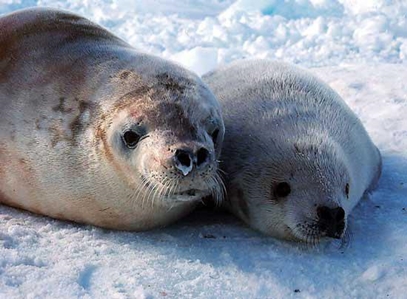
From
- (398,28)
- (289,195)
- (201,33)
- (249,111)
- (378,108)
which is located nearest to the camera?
(289,195)

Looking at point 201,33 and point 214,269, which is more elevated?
point 214,269

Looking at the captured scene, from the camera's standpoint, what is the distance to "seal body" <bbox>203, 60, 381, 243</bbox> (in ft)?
7.91

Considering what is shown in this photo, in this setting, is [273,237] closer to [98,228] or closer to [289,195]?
[289,195]

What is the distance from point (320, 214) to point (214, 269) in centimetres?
48

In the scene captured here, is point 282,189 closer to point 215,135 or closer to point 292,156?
point 292,156

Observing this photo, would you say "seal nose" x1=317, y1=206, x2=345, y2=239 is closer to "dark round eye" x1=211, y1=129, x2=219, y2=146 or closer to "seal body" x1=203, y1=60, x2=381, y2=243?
"seal body" x1=203, y1=60, x2=381, y2=243

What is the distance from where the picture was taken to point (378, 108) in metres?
4.45

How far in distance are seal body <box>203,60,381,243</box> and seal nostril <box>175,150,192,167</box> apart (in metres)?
0.57

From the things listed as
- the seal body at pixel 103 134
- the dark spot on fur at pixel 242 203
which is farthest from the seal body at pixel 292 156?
the seal body at pixel 103 134

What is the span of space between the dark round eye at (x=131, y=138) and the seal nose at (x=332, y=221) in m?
0.75

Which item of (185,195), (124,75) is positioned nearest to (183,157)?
(185,195)

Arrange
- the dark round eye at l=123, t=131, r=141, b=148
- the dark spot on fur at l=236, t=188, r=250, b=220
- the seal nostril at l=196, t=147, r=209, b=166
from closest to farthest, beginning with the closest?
the seal nostril at l=196, t=147, r=209, b=166 → the dark round eye at l=123, t=131, r=141, b=148 → the dark spot on fur at l=236, t=188, r=250, b=220


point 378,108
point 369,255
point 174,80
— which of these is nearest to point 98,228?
point 174,80

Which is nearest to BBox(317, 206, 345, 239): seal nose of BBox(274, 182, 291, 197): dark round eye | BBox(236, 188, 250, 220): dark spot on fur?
BBox(274, 182, 291, 197): dark round eye
